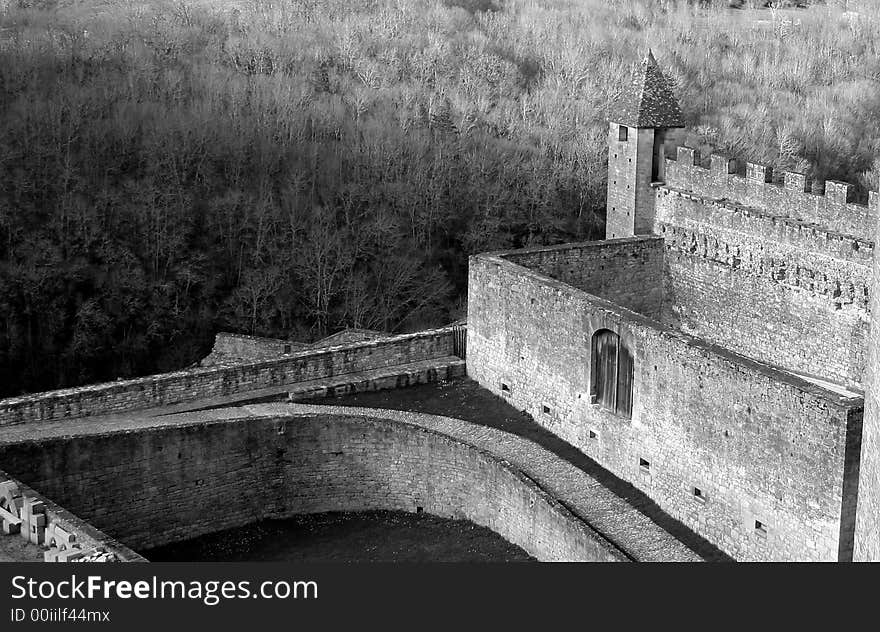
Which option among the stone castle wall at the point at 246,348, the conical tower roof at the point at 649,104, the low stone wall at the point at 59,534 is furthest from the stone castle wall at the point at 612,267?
the low stone wall at the point at 59,534

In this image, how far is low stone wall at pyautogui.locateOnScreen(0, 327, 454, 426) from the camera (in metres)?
25.0

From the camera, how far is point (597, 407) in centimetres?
2411

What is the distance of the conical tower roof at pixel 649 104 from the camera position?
30516 mm

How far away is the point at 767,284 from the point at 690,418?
7769 millimetres

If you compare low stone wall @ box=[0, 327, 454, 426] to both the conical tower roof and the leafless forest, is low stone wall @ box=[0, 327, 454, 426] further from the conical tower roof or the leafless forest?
the leafless forest

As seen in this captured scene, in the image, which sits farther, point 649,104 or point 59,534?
point 649,104

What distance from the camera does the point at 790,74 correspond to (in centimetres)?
7462

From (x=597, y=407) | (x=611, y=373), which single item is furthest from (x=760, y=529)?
(x=597, y=407)

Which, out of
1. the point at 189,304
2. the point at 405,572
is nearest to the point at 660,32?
the point at 189,304

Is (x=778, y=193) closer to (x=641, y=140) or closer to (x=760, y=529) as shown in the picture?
(x=641, y=140)

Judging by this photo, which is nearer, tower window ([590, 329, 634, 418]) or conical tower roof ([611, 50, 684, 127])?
tower window ([590, 329, 634, 418])

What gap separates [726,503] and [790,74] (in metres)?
57.1

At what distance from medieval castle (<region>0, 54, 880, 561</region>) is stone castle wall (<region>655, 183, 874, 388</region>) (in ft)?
0.14

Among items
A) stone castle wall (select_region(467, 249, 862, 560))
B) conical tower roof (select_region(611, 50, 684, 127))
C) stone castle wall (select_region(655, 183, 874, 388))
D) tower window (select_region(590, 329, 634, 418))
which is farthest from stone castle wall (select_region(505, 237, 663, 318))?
tower window (select_region(590, 329, 634, 418))
